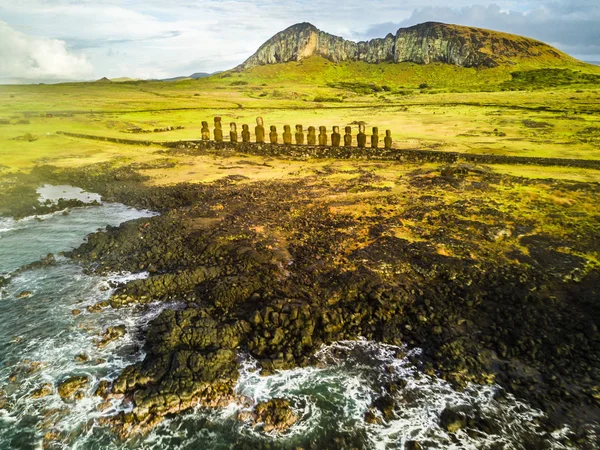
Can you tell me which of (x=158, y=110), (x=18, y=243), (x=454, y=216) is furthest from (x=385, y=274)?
(x=158, y=110)

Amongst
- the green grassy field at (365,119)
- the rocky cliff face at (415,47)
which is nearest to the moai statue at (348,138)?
the green grassy field at (365,119)

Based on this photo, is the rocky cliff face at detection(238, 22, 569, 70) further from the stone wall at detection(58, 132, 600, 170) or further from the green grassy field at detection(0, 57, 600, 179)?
the stone wall at detection(58, 132, 600, 170)

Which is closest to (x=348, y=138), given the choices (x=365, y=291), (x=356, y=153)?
(x=356, y=153)

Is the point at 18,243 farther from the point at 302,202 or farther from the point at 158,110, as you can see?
the point at 158,110

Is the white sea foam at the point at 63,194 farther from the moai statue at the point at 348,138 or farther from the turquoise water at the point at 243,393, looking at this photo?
the moai statue at the point at 348,138

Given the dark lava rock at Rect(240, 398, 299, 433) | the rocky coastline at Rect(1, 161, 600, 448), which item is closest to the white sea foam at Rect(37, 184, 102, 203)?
the rocky coastline at Rect(1, 161, 600, 448)
